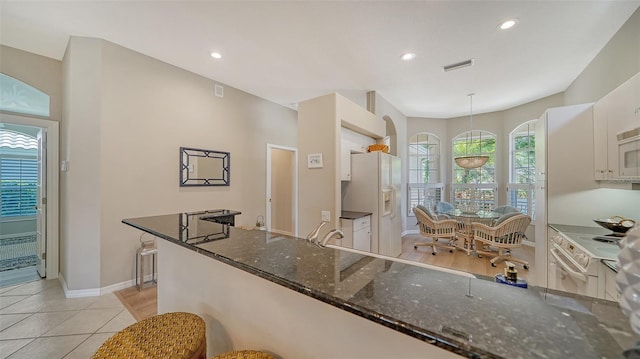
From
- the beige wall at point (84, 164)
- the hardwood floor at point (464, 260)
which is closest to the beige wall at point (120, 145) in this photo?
the beige wall at point (84, 164)

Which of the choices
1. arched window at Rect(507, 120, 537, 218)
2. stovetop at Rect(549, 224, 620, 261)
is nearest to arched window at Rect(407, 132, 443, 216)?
arched window at Rect(507, 120, 537, 218)

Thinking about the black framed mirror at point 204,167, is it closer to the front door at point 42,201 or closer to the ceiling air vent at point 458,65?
the front door at point 42,201

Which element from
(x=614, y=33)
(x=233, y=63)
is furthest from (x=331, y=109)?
(x=614, y=33)

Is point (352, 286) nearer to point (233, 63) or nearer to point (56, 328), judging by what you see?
point (56, 328)

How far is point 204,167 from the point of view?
373 centimetres

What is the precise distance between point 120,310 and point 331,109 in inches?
128

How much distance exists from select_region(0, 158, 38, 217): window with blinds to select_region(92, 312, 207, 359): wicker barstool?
17.8 ft

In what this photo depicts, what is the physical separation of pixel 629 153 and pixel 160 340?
331cm

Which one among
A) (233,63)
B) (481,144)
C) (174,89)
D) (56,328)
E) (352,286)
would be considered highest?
(233,63)

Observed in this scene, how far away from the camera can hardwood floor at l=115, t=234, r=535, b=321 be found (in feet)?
8.34

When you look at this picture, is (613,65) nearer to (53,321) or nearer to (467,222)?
(467,222)

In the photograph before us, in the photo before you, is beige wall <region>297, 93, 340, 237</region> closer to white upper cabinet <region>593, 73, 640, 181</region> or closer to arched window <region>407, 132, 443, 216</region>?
white upper cabinet <region>593, 73, 640, 181</region>

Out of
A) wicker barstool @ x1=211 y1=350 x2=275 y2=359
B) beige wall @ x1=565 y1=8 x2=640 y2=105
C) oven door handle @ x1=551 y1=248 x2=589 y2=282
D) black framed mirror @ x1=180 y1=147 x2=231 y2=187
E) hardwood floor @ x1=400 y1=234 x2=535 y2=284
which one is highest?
beige wall @ x1=565 y1=8 x2=640 y2=105

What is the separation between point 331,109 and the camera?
3137 mm
